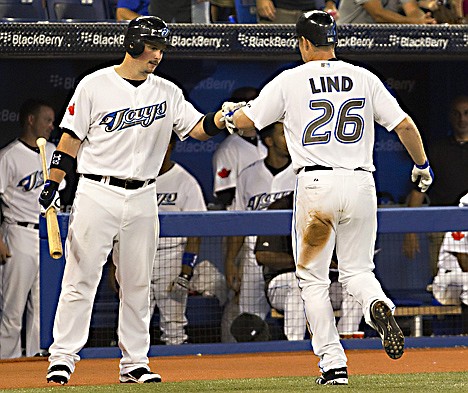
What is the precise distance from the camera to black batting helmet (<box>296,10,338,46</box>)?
17.4 feet

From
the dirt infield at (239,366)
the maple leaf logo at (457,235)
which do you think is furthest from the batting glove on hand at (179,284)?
the maple leaf logo at (457,235)

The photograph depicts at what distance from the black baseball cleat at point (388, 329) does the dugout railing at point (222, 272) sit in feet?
7.23

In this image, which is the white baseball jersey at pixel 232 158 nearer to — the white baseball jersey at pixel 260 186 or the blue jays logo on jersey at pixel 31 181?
the white baseball jersey at pixel 260 186

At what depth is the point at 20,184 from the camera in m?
8.04

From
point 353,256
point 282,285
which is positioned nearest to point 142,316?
point 353,256

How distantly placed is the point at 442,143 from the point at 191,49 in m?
2.48

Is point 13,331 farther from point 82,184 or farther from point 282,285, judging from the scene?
point 82,184

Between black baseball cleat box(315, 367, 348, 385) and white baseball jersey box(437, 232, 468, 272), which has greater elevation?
white baseball jersey box(437, 232, 468, 272)

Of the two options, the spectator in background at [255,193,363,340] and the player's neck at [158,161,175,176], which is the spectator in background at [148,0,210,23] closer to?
the player's neck at [158,161,175,176]

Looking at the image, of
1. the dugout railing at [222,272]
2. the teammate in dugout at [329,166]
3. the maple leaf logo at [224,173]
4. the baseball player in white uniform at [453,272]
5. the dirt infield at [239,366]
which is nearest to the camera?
the teammate in dugout at [329,166]

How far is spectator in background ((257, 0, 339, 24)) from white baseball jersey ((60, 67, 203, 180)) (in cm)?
273

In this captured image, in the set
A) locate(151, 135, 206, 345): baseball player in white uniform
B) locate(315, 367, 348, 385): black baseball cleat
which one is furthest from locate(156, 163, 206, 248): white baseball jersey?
locate(315, 367, 348, 385): black baseball cleat

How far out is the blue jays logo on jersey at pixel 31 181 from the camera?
8.04 metres

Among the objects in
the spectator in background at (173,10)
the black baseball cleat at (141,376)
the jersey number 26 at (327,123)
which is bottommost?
the black baseball cleat at (141,376)
